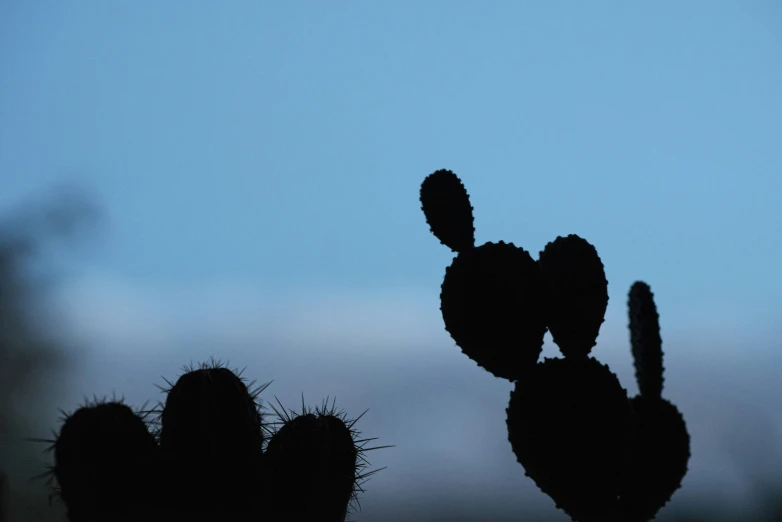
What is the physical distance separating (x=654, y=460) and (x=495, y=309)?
1.31 meters

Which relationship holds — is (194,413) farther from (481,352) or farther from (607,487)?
(607,487)

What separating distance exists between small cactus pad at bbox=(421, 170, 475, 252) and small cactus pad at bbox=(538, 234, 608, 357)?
21.1 inches

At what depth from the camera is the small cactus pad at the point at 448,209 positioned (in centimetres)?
424

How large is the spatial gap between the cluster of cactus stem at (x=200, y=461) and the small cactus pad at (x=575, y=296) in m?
1.52

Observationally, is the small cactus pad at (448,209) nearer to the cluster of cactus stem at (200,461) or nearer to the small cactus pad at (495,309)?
the small cactus pad at (495,309)

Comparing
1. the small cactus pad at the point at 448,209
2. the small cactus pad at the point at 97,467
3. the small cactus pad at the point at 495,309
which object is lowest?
the small cactus pad at the point at 97,467

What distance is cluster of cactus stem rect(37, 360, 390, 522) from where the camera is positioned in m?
3.74

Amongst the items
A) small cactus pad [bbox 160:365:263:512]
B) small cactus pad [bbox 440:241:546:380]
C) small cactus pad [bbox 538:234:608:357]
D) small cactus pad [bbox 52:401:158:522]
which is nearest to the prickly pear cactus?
small cactus pad [bbox 538:234:608:357]

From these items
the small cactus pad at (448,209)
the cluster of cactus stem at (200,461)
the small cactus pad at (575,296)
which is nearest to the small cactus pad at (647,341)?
the small cactus pad at (575,296)

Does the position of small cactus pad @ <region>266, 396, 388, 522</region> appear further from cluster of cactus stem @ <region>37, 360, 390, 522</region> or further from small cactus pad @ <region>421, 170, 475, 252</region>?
small cactus pad @ <region>421, 170, 475, 252</region>

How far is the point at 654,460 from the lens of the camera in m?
4.17

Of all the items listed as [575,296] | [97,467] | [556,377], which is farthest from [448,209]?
[97,467]

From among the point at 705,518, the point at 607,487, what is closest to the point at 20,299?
the point at 607,487

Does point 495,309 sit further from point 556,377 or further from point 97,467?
point 97,467
